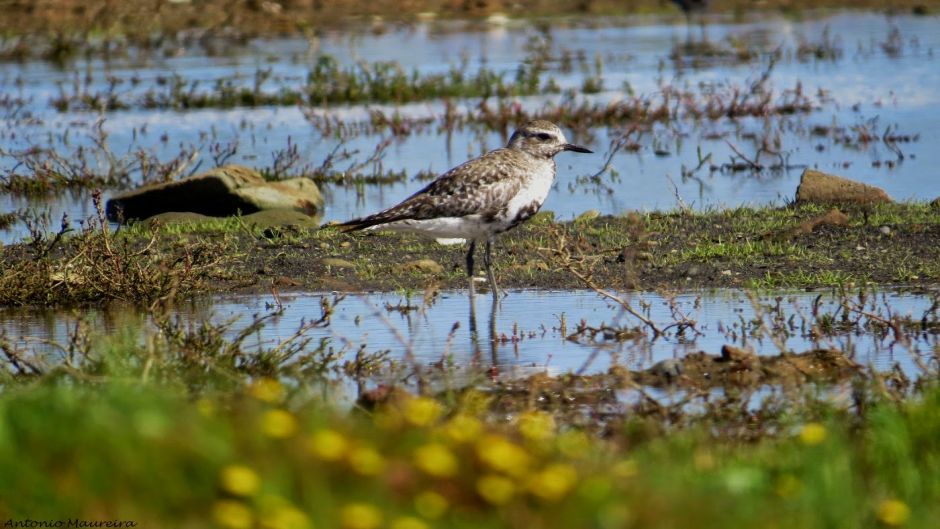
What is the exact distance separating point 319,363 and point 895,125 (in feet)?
45.1

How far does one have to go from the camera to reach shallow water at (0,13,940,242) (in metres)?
17.4

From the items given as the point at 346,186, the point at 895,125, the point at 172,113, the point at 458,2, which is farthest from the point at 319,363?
the point at 458,2

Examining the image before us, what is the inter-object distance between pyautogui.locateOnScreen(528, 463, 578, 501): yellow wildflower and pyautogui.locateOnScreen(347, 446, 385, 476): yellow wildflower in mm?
489

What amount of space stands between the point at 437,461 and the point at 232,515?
0.65 meters

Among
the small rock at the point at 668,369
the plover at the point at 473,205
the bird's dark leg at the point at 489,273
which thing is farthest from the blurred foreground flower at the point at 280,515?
the plover at the point at 473,205

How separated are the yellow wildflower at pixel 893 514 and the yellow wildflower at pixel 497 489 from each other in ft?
4.26

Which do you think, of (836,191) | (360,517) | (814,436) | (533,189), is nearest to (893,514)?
(814,436)

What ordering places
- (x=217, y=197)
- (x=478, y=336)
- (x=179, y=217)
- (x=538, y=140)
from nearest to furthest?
(x=478, y=336), (x=538, y=140), (x=179, y=217), (x=217, y=197)

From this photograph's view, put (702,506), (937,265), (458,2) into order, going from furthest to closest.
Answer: (458,2) < (937,265) < (702,506)

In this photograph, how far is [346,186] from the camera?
18.4 m

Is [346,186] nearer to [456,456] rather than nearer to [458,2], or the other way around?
[456,456]

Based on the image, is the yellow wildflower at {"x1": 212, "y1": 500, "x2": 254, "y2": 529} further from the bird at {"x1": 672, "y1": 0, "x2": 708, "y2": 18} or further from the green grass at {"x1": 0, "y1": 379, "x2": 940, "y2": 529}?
the bird at {"x1": 672, "y1": 0, "x2": 708, "y2": 18}

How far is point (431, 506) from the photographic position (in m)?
4.86

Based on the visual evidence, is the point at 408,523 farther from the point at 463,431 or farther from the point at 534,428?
the point at 534,428
